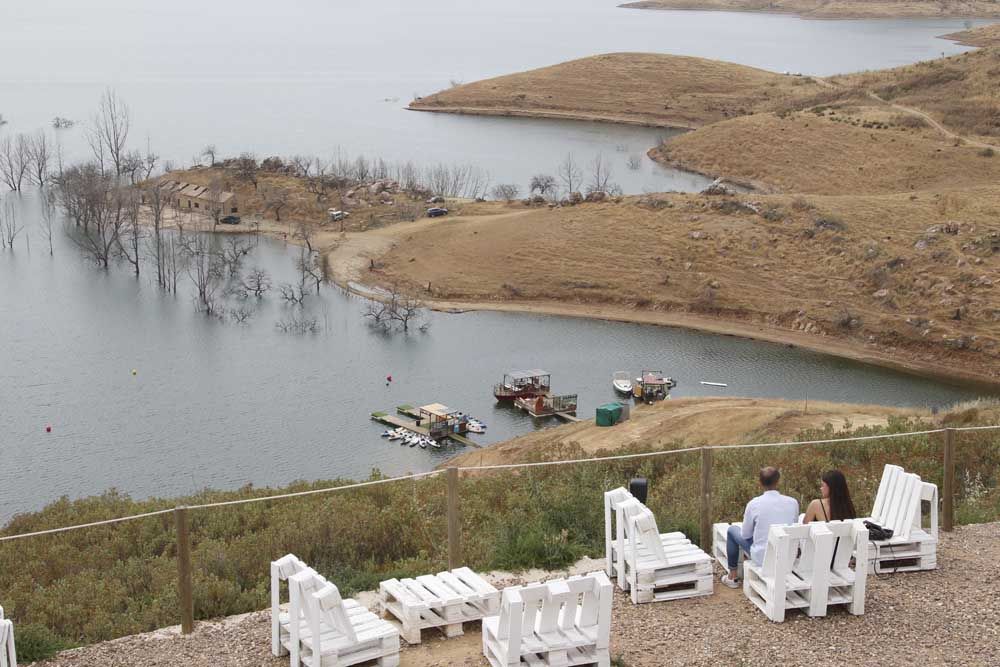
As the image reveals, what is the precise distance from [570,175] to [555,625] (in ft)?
299

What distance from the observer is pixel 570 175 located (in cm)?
9925

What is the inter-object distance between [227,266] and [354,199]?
61.3 ft

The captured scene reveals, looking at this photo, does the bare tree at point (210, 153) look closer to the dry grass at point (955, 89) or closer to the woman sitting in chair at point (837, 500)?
Result: the dry grass at point (955, 89)

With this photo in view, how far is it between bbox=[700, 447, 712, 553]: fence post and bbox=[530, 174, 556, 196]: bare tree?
8431 centimetres

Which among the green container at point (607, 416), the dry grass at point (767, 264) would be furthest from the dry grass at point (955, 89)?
the green container at point (607, 416)

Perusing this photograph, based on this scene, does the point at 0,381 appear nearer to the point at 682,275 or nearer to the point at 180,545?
the point at 682,275

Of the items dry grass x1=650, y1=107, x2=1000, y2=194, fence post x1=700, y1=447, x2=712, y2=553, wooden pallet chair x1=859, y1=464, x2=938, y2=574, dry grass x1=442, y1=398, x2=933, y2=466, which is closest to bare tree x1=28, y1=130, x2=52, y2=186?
dry grass x1=650, y1=107, x2=1000, y2=194

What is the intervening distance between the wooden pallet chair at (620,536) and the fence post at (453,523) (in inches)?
62.8

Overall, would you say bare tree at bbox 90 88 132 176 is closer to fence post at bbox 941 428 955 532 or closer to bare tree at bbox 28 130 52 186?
bare tree at bbox 28 130 52 186

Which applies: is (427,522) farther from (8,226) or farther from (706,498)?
(8,226)

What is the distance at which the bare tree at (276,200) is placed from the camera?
3310 inches

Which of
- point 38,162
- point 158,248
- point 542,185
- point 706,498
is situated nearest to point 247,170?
point 38,162

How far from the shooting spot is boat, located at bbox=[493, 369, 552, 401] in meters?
45.5

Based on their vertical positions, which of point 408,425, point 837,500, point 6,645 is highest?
point 837,500
